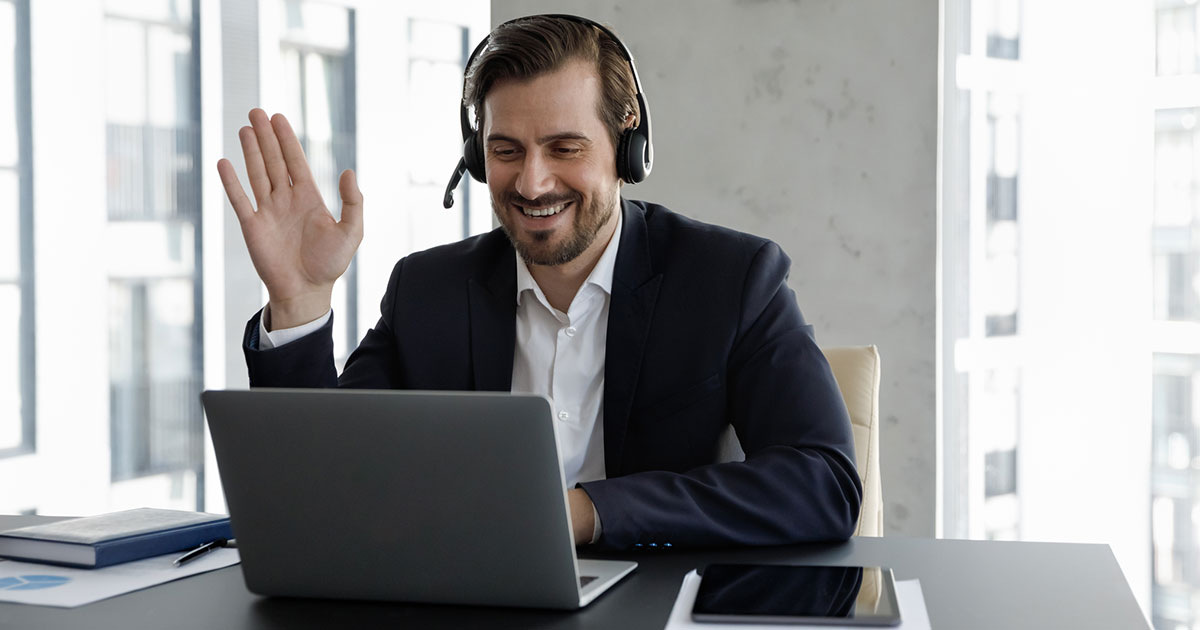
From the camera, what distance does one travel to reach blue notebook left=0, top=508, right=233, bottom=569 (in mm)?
1061

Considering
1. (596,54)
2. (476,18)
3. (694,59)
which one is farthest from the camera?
(476,18)

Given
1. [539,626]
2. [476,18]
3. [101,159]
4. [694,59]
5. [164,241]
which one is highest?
[476,18]

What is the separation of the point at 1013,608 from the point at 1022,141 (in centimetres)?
179

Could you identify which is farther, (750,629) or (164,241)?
(164,241)

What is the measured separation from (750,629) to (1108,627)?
27 centimetres

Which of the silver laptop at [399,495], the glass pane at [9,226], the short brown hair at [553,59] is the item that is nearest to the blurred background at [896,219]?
the glass pane at [9,226]

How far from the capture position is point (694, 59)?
259 centimetres

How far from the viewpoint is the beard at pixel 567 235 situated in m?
1.57

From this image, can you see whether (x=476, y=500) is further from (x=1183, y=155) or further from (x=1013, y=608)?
(x=1183, y=155)

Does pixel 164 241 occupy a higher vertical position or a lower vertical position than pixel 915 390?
higher

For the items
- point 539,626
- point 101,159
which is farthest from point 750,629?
point 101,159

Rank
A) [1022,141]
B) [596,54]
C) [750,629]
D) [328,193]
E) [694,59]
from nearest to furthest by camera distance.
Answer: [750,629]
[596,54]
[1022,141]
[694,59]
[328,193]

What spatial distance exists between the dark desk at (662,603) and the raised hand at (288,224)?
47cm

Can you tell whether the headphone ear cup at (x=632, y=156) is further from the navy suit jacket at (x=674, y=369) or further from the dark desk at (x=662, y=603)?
the dark desk at (x=662, y=603)
